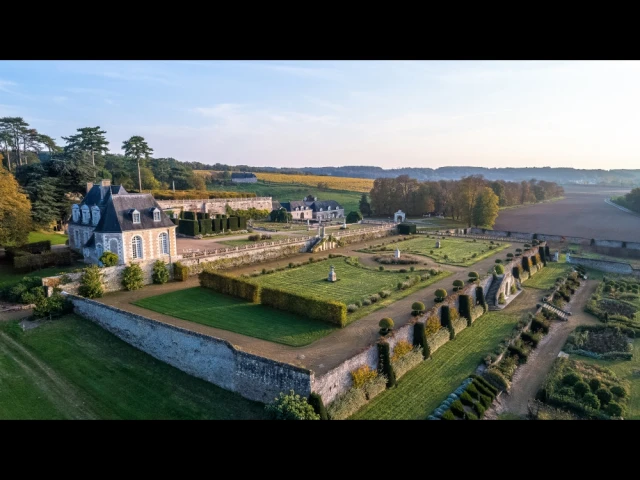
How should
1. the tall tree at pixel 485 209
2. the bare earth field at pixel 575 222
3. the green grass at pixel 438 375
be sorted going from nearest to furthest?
the green grass at pixel 438 375, the bare earth field at pixel 575 222, the tall tree at pixel 485 209

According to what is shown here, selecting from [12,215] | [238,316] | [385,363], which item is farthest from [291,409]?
[12,215]

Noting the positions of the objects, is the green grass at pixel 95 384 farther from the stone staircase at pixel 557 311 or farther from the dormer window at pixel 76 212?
the stone staircase at pixel 557 311

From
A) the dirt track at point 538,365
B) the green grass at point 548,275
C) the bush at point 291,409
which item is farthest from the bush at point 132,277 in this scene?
the green grass at point 548,275

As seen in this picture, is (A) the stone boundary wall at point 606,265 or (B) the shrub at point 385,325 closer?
(B) the shrub at point 385,325

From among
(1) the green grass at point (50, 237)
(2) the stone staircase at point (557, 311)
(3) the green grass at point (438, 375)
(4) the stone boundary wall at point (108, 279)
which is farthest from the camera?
(1) the green grass at point (50, 237)

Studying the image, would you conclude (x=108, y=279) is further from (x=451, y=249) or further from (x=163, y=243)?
(x=451, y=249)

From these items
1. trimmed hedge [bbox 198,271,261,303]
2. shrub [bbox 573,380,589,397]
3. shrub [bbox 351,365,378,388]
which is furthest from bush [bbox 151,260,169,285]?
shrub [bbox 573,380,589,397]

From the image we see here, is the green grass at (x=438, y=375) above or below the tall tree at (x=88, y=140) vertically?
below
